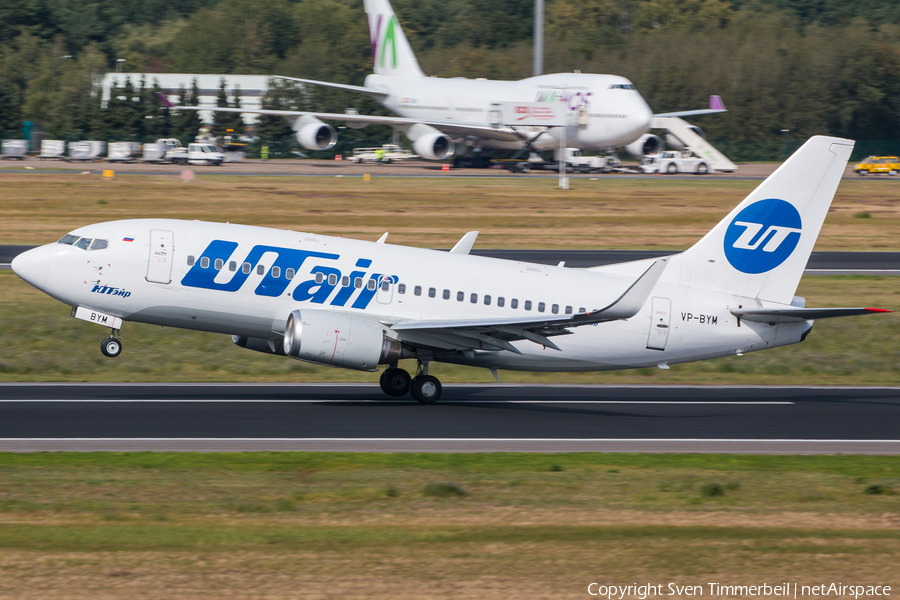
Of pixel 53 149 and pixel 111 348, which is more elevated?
pixel 53 149

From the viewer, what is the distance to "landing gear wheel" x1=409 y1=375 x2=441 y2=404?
26.2 metres

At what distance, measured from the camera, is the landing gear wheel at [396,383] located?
26.7 metres

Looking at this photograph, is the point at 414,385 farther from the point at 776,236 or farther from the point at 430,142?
the point at 430,142

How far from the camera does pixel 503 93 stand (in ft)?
308

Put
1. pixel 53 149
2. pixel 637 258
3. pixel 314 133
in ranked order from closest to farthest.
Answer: pixel 637 258, pixel 314 133, pixel 53 149

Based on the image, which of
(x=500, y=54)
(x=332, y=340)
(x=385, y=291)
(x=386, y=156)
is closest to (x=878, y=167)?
(x=386, y=156)

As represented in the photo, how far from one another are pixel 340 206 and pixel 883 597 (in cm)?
5327

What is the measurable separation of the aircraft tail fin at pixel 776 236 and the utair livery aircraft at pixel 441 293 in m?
0.04

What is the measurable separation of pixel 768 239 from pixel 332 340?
478 inches

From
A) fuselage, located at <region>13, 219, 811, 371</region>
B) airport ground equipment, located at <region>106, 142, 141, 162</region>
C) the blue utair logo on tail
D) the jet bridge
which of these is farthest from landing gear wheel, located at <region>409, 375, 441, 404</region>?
airport ground equipment, located at <region>106, 142, 141, 162</region>

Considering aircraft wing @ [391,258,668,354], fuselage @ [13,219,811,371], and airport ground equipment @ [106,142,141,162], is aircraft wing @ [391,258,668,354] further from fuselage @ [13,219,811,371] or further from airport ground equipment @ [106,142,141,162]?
airport ground equipment @ [106,142,141,162]

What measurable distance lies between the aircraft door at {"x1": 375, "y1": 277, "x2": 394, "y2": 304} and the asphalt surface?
20.8 m

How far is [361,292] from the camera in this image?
83.3ft

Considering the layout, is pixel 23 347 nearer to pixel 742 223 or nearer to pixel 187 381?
pixel 187 381
